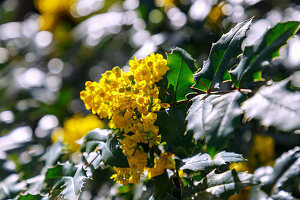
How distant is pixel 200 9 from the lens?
1.71 m

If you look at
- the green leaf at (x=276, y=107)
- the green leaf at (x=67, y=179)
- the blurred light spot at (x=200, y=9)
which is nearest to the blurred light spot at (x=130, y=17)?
the blurred light spot at (x=200, y=9)

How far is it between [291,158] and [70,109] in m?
2.13

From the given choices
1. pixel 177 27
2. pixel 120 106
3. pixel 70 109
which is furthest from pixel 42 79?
pixel 120 106

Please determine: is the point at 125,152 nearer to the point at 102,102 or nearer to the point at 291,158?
the point at 102,102

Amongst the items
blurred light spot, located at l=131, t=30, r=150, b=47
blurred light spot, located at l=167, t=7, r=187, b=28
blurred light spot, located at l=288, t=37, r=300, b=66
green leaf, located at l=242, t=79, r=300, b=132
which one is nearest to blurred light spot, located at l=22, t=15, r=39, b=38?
blurred light spot, located at l=131, t=30, r=150, b=47

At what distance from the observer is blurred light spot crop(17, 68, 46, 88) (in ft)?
7.64

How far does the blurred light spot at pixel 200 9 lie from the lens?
1.67 metres

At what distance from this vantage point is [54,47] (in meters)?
2.94

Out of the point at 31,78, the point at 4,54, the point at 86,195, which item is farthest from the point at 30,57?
the point at 86,195

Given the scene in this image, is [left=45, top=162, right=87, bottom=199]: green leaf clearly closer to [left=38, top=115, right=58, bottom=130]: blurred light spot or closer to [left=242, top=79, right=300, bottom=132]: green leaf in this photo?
[left=242, top=79, right=300, bottom=132]: green leaf

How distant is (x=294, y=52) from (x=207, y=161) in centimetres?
98

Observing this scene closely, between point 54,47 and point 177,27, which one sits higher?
point 177,27

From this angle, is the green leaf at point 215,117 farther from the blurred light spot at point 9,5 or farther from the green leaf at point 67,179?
the blurred light spot at point 9,5

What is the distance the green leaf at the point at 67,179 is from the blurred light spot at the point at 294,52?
→ 1.22 m
